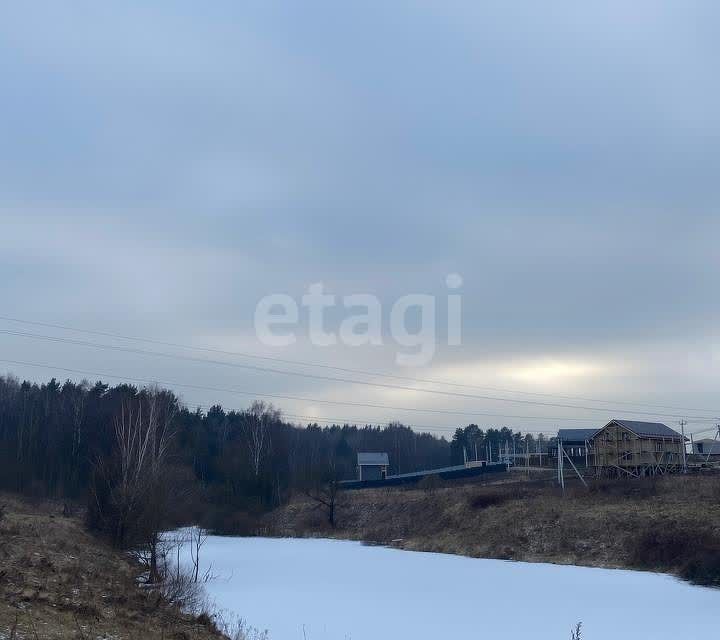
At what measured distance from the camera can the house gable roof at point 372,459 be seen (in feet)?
344

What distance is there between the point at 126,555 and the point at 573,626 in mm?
21974

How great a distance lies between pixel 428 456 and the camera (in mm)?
151875

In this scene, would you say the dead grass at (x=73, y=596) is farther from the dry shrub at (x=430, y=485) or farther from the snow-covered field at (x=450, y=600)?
the dry shrub at (x=430, y=485)

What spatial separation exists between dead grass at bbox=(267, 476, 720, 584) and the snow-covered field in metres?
2.52

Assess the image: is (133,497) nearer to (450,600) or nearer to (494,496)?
(450,600)

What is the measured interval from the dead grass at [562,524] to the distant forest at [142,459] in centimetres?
818

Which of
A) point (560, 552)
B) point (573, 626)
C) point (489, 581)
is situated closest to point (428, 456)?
point (560, 552)

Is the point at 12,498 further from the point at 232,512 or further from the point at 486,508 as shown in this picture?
the point at 486,508

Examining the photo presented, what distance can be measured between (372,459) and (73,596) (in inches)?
3393

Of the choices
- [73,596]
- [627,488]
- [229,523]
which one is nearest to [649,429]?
[627,488]

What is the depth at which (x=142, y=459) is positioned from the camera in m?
39.2

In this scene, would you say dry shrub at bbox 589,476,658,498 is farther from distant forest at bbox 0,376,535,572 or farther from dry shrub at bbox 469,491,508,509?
distant forest at bbox 0,376,535,572

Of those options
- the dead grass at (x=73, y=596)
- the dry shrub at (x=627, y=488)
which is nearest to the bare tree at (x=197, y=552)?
the dead grass at (x=73, y=596)

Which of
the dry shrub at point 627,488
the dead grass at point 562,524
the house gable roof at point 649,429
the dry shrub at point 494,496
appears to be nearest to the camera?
the dead grass at point 562,524
